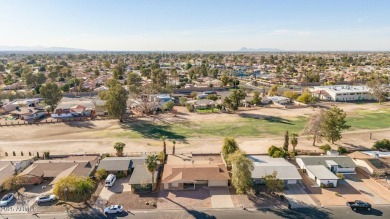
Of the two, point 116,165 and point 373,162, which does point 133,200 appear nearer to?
point 116,165

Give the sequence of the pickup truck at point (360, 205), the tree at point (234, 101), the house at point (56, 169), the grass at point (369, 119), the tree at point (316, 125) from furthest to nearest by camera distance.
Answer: the tree at point (234, 101) → the grass at point (369, 119) → the tree at point (316, 125) → the house at point (56, 169) → the pickup truck at point (360, 205)

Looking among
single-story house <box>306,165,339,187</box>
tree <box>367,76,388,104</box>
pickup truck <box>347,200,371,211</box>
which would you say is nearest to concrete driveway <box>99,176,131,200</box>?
single-story house <box>306,165,339,187</box>

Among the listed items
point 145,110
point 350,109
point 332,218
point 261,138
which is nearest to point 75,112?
point 145,110

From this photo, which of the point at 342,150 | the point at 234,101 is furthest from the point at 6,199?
the point at 234,101

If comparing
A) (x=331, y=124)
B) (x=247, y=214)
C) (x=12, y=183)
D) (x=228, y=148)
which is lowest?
(x=247, y=214)

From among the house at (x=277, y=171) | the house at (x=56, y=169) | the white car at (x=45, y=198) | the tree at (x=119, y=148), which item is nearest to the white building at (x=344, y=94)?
the house at (x=277, y=171)

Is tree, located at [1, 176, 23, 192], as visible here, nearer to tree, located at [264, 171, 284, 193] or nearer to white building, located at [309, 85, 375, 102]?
tree, located at [264, 171, 284, 193]

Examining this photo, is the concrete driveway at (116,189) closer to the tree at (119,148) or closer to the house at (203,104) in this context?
the tree at (119,148)
